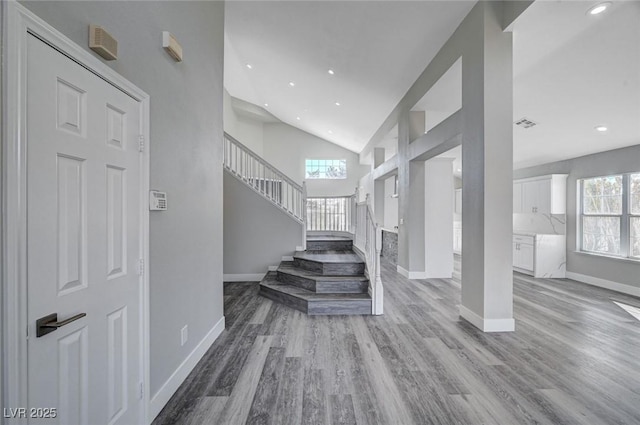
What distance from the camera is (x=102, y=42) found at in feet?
4.58

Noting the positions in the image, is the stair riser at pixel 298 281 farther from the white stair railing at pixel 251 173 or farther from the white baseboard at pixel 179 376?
the white baseboard at pixel 179 376

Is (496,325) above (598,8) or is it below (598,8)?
below

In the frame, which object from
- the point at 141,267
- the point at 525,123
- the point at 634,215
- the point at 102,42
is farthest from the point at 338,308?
the point at 634,215

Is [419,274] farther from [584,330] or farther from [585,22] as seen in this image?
[585,22]

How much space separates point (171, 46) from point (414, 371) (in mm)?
3221

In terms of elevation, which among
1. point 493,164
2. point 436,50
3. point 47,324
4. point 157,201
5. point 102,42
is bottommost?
point 47,324

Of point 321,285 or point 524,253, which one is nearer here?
point 321,285

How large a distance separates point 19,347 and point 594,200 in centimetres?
791

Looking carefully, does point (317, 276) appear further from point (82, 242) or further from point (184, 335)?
point (82, 242)

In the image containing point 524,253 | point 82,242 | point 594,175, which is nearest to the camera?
point 82,242

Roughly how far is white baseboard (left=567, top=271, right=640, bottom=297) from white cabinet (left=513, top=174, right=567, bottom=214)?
1.34 metres

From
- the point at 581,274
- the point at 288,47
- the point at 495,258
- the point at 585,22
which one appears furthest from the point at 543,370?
the point at 288,47

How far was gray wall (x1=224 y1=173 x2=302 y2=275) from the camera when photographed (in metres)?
5.62

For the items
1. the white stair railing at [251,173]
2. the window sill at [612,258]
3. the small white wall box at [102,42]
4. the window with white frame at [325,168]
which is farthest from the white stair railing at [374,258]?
the window with white frame at [325,168]
